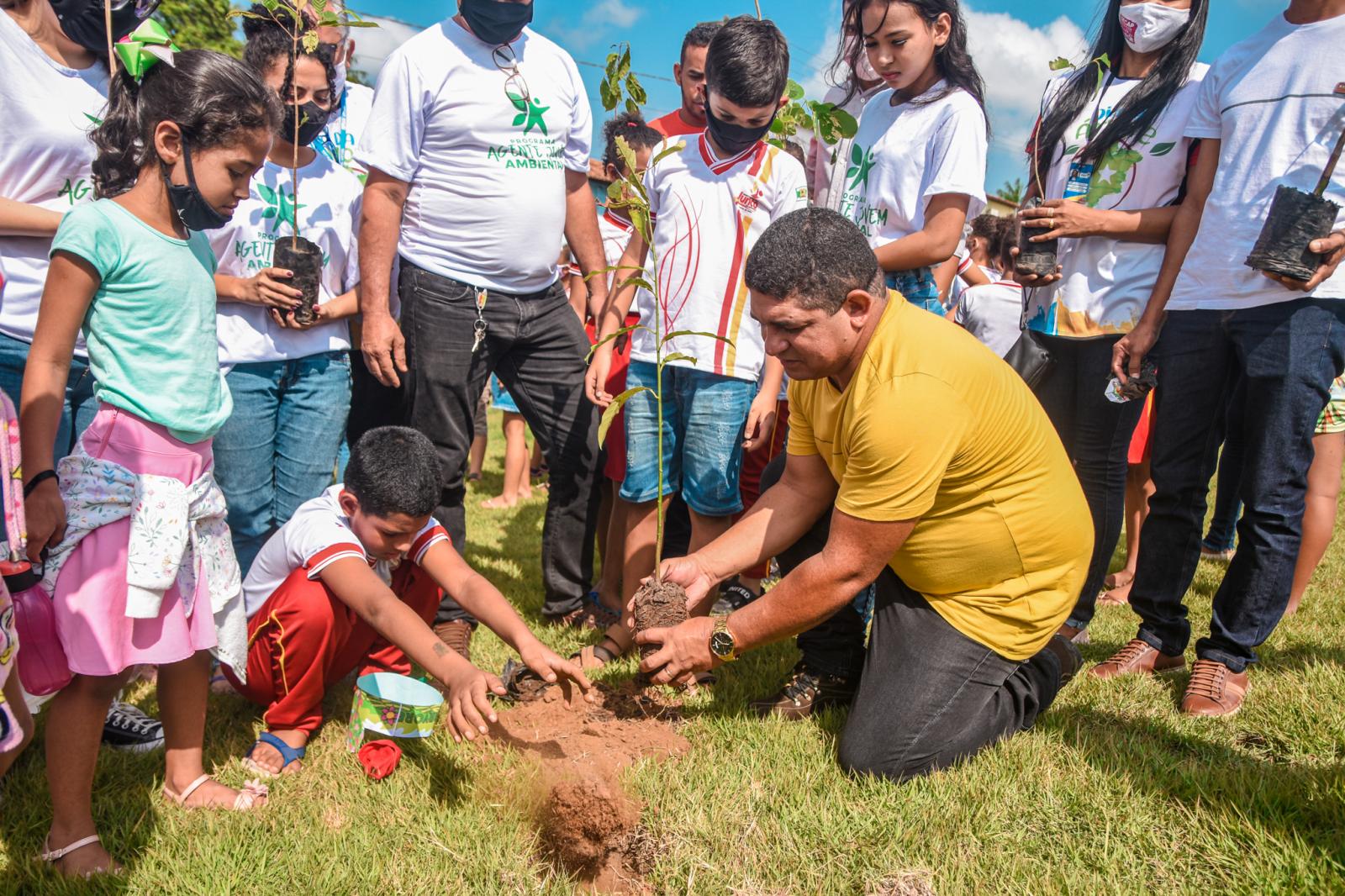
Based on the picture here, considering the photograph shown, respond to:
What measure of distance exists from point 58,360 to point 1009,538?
108 inches

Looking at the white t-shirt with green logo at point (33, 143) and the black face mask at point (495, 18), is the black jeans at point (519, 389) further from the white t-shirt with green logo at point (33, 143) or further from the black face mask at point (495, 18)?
the white t-shirt with green logo at point (33, 143)

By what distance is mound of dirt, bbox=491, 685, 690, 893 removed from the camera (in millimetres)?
2469

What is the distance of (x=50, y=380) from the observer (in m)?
2.39

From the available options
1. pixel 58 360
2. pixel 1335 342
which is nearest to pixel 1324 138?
pixel 1335 342

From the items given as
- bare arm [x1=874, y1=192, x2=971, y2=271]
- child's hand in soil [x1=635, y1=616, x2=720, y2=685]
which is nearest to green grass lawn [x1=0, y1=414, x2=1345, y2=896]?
child's hand in soil [x1=635, y1=616, x2=720, y2=685]

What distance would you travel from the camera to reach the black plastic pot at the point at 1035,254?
11.7 ft

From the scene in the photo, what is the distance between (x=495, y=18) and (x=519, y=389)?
1529 millimetres

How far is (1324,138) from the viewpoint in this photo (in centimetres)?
305

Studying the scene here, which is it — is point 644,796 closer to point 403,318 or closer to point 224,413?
point 224,413

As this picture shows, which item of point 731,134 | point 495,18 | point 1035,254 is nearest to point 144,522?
point 495,18

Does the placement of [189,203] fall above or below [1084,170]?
below

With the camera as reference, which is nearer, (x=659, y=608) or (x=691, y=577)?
(x=659, y=608)

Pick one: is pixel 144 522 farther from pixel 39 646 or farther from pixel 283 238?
pixel 283 238

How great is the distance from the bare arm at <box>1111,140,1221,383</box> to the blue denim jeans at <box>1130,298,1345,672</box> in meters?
0.07
